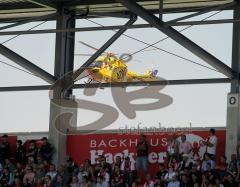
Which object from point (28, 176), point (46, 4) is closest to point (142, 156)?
point (28, 176)

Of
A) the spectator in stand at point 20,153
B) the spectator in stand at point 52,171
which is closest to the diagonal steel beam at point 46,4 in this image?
the spectator in stand at point 20,153

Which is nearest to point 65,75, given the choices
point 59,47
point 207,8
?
point 59,47

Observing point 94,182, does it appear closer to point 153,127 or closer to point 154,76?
point 153,127

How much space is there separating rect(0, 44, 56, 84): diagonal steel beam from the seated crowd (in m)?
2.40

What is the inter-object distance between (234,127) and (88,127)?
20.7 feet

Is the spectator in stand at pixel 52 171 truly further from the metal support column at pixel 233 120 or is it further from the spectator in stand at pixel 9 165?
the metal support column at pixel 233 120

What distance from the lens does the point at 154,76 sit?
3506 cm

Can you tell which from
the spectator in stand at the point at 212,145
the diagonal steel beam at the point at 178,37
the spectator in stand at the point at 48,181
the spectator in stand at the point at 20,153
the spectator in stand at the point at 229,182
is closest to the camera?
the spectator in stand at the point at 229,182

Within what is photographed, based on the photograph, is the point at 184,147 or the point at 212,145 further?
the point at 184,147

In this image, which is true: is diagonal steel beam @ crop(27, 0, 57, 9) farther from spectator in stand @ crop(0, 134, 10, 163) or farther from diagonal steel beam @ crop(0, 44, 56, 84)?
spectator in stand @ crop(0, 134, 10, 163)

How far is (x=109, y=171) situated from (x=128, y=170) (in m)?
0.69

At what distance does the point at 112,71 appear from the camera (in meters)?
37.7

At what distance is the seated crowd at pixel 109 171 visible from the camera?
27.1 metres

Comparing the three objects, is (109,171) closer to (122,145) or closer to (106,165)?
(106,165)
